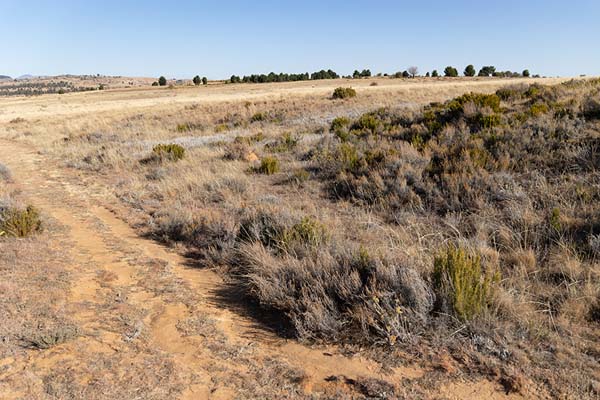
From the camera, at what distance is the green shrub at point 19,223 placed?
619 cm

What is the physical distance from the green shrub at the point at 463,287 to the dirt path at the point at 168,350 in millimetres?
751

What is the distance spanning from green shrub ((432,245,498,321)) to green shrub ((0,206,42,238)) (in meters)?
6.12

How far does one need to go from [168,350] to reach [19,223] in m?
4.37

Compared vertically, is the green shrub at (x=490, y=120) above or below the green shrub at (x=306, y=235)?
above

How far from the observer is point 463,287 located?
141 inches

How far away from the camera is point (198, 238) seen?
622 cm

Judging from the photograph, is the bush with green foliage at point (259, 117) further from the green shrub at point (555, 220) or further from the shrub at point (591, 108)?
the green shrub at point (555, 220)

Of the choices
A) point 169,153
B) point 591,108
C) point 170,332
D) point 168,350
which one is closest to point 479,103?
point 591,108

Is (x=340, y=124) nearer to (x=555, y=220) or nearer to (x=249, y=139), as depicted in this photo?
(x=249, y=139)

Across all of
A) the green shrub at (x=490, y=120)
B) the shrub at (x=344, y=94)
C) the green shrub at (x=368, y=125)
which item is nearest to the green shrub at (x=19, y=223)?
the green shrub at (x=368, y=125)

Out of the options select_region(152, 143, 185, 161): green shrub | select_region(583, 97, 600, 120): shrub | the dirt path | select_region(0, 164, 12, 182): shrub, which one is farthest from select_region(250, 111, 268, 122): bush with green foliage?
the dirt path

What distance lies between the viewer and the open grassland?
3127 millimetres

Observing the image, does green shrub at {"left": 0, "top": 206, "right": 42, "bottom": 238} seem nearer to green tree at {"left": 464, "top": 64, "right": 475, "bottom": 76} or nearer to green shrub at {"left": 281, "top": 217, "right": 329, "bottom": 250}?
green shrub at {"left": 281, "top": 217, "right": 329, "bottom": 250}

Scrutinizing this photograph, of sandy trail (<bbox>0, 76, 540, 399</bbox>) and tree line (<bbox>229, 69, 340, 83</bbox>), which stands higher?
tree line (<bbox>229, 69, 340, 83</bbox>)
